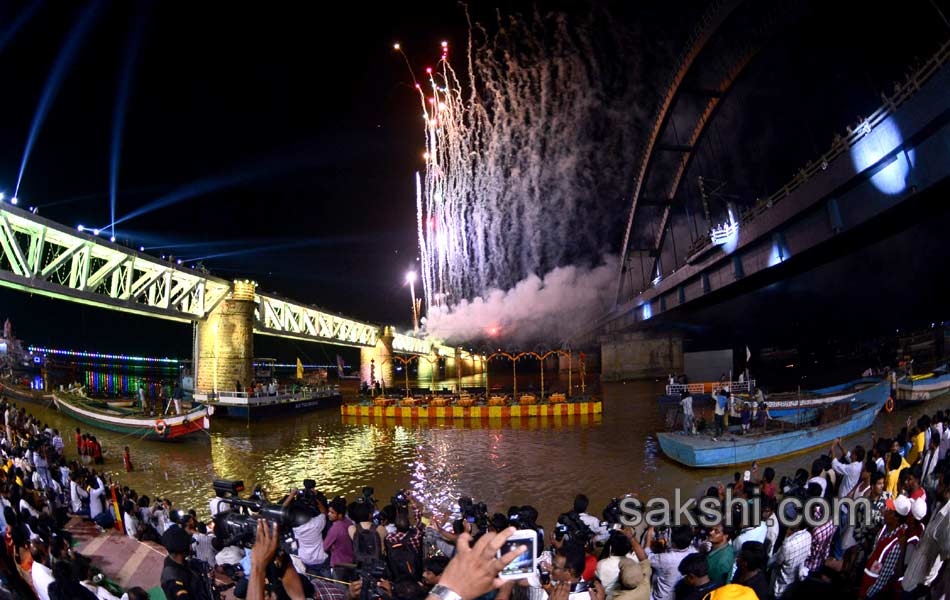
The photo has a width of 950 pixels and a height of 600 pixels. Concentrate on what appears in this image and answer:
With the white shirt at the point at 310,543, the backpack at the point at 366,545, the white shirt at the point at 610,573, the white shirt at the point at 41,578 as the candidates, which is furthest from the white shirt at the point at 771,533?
the white shirt at the point at 41,578

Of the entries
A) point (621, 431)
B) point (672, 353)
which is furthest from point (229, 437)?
point (672, 353)

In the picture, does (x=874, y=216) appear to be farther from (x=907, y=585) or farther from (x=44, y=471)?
(x=44, y=471)

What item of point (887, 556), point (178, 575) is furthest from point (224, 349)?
point (887, 556)

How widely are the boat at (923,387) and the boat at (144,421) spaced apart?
3316 centimetres

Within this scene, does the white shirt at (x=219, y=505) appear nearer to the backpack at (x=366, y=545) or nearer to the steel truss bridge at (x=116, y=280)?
the backpack at (x=366, y=545)

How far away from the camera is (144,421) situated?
90.1 ft

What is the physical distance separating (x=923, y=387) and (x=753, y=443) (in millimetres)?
13775

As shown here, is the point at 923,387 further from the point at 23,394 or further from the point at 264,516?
the point at 23,394

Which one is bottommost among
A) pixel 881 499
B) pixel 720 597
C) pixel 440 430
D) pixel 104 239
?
pixel 440 430

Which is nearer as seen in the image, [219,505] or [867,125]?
[219,505]

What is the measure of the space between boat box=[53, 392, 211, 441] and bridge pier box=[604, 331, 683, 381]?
163 ft

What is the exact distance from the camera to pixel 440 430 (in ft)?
101

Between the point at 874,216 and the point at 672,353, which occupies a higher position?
the point at 874,216

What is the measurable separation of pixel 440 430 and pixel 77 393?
2612 centimetres
